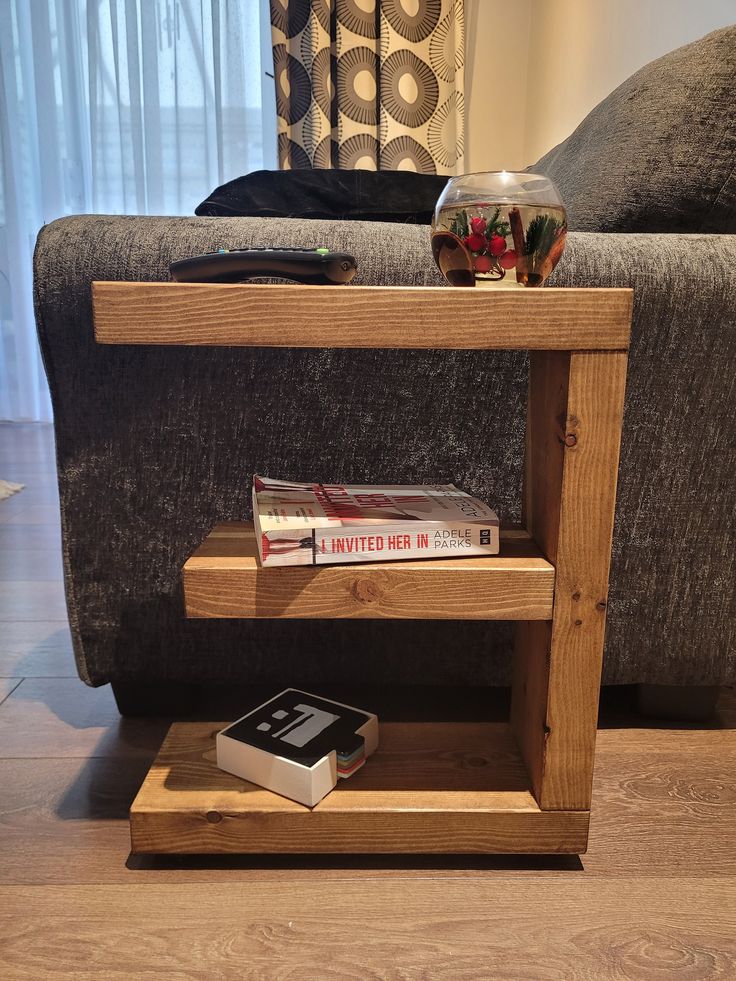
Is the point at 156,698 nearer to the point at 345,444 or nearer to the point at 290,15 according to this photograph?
the point at 345,444

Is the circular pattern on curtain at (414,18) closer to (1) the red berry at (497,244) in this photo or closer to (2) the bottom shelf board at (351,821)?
(1) the red berry at (497,244)

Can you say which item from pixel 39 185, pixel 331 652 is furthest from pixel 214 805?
pixel 39 185

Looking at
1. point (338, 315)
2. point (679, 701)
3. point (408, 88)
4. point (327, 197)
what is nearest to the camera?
point (338, 315)

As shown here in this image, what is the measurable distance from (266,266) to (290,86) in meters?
2.74

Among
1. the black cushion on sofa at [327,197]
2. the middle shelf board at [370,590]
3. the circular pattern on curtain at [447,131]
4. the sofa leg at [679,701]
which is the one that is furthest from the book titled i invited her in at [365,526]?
the circular pattern on curtain at [447,131]

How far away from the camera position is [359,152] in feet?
10.2

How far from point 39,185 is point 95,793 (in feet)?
9.93

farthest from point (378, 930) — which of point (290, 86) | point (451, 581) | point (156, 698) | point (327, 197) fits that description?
point (290, 86)

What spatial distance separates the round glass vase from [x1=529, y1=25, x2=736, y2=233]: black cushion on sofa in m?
0.33

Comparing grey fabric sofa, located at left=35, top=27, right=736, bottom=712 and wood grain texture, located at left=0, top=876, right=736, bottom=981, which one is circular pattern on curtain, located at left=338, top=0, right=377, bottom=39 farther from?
wood grain texture, located at left=0, top=876, right=736, bottom=981

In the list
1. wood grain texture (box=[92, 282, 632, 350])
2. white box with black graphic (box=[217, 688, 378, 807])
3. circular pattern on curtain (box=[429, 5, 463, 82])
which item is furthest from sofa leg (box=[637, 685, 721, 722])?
circular pattern on curtain (box=[429, 5, 463, 82])

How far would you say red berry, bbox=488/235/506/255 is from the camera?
2.15 feet

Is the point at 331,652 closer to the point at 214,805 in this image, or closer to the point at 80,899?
the point at 214,805

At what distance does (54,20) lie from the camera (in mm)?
3061
